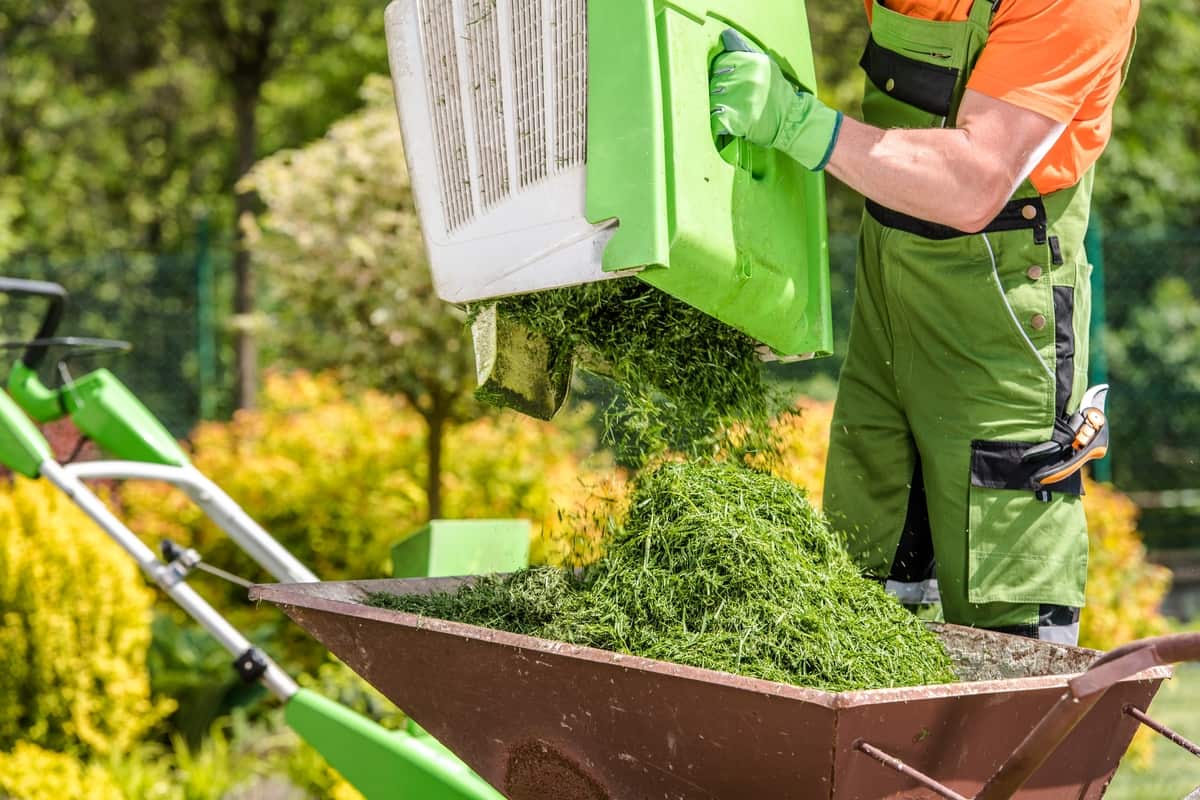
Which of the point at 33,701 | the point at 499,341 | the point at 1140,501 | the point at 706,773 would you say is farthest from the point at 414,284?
the point at 1140,501

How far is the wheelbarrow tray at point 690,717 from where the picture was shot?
177 centimetres

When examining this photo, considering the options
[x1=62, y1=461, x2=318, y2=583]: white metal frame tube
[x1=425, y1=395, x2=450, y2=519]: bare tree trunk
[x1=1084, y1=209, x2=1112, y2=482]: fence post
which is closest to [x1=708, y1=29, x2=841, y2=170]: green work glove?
[x1=62, y1=461, x2=318, y2=583]: white metal frame tube

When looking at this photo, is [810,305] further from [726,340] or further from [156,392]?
[156,392]

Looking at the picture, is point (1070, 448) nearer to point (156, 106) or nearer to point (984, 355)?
point (984, 355)

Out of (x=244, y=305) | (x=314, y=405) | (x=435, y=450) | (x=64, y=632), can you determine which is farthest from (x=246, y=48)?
(x=64, y=632)

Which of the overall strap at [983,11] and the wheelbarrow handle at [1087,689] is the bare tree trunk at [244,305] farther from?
the wheelbarrow handle at [1087,689]

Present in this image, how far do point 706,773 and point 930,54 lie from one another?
143 centimetres

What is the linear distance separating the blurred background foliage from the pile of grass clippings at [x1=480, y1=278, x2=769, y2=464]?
0.13 metres

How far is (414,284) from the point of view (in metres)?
5.45

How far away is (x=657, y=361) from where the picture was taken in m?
2.59

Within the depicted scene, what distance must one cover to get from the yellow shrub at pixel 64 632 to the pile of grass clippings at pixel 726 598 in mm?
2025

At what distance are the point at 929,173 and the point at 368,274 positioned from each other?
3.54 meters

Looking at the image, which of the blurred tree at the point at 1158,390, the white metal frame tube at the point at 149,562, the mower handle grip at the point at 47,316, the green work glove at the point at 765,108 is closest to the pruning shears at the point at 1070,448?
the green work glove at the point at 765,108

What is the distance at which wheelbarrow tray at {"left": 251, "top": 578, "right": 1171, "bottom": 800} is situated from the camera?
1774 mm
